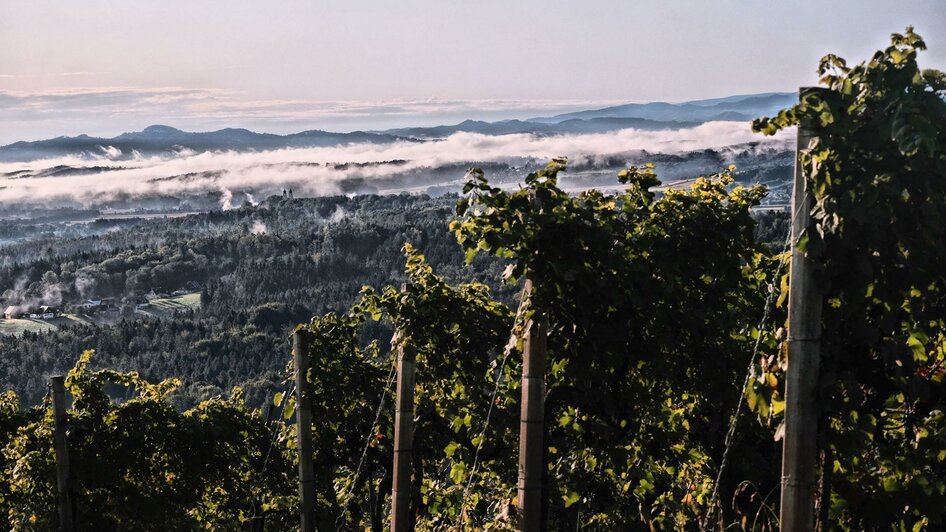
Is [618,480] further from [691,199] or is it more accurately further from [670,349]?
[691,199]

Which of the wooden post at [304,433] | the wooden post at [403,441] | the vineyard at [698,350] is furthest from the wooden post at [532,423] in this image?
the wooden post at [304,433]

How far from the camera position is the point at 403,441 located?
8.86m

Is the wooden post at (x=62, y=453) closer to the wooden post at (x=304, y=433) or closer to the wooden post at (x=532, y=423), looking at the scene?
the wooden post at (x=304, y=433)

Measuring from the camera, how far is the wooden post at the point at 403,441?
8.81 meters

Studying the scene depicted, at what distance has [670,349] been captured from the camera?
9.58 metres

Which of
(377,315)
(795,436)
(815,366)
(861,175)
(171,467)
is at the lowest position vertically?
(171,467)

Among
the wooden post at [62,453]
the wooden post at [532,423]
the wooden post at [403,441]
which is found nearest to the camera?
the wooden post at [532,423]

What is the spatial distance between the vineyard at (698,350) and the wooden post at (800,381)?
0.01m

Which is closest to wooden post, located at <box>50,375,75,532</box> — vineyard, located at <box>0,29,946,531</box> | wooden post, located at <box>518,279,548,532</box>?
vineyard, located at <box>0,29,946,531</box>

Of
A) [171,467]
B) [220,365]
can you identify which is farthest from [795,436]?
[220,365]

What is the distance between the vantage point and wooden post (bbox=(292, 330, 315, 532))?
416 inches

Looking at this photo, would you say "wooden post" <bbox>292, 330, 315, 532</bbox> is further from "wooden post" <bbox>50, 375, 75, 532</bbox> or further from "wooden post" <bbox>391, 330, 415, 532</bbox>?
"wooden post" <bbox>50, 375, 75, 532</bbox>

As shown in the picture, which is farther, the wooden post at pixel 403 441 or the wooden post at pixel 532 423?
the wooden post at pixel 403 441

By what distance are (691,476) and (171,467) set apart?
11353mm
